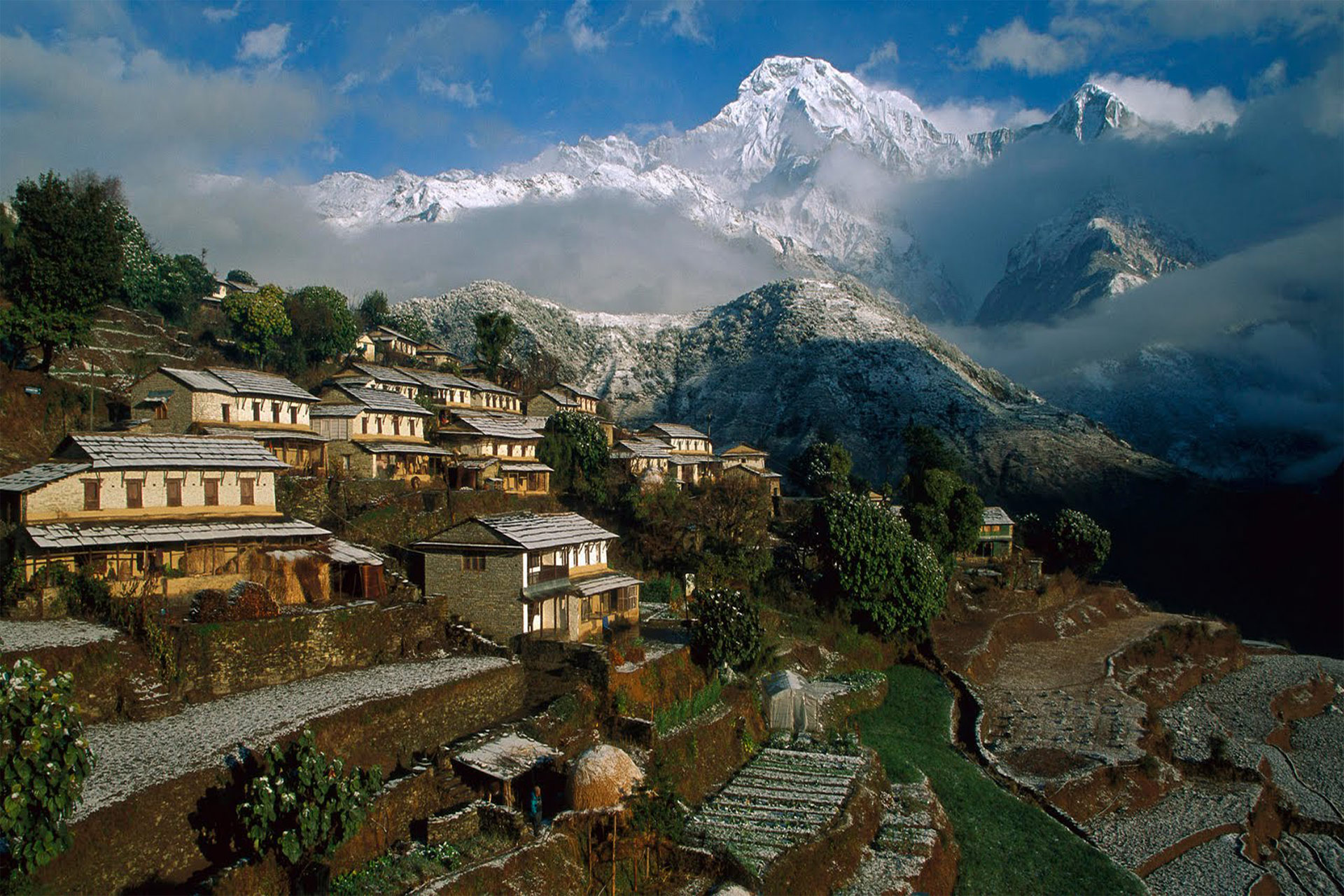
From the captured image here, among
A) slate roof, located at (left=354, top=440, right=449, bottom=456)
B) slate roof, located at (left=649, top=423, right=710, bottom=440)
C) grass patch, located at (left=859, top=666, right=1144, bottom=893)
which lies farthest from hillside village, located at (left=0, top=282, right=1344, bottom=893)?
slate roof, located at (left=649, top=423, right=710, bottom=440)

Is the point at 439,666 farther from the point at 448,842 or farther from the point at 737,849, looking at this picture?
the point at 737,849

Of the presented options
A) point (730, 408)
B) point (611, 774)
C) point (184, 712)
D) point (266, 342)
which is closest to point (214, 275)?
point (266, 342)

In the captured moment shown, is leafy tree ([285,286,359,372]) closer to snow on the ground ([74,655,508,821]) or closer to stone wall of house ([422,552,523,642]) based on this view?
stone wall of house ([422,552,523,642])

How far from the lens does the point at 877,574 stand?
1628 inches

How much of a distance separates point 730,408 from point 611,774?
349 feet

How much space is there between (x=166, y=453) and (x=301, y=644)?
9.66 metres

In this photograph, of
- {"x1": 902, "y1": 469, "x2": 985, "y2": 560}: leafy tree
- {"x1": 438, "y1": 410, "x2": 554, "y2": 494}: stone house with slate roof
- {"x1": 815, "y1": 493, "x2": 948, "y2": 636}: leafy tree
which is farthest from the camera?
{"x1": 902, "y1": 469, "x2": 985, "y2": 560}: leafy tree

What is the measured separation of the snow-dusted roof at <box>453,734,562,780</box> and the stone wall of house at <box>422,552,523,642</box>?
7544 mm

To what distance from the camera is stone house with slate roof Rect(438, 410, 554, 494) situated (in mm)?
43844

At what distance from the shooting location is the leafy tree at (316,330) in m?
59.9

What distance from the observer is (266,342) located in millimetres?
57125

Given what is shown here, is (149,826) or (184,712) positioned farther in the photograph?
(184,712)

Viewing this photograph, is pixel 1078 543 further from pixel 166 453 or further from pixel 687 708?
pixel 166 453

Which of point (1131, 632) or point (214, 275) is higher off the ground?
point (214, 275)
